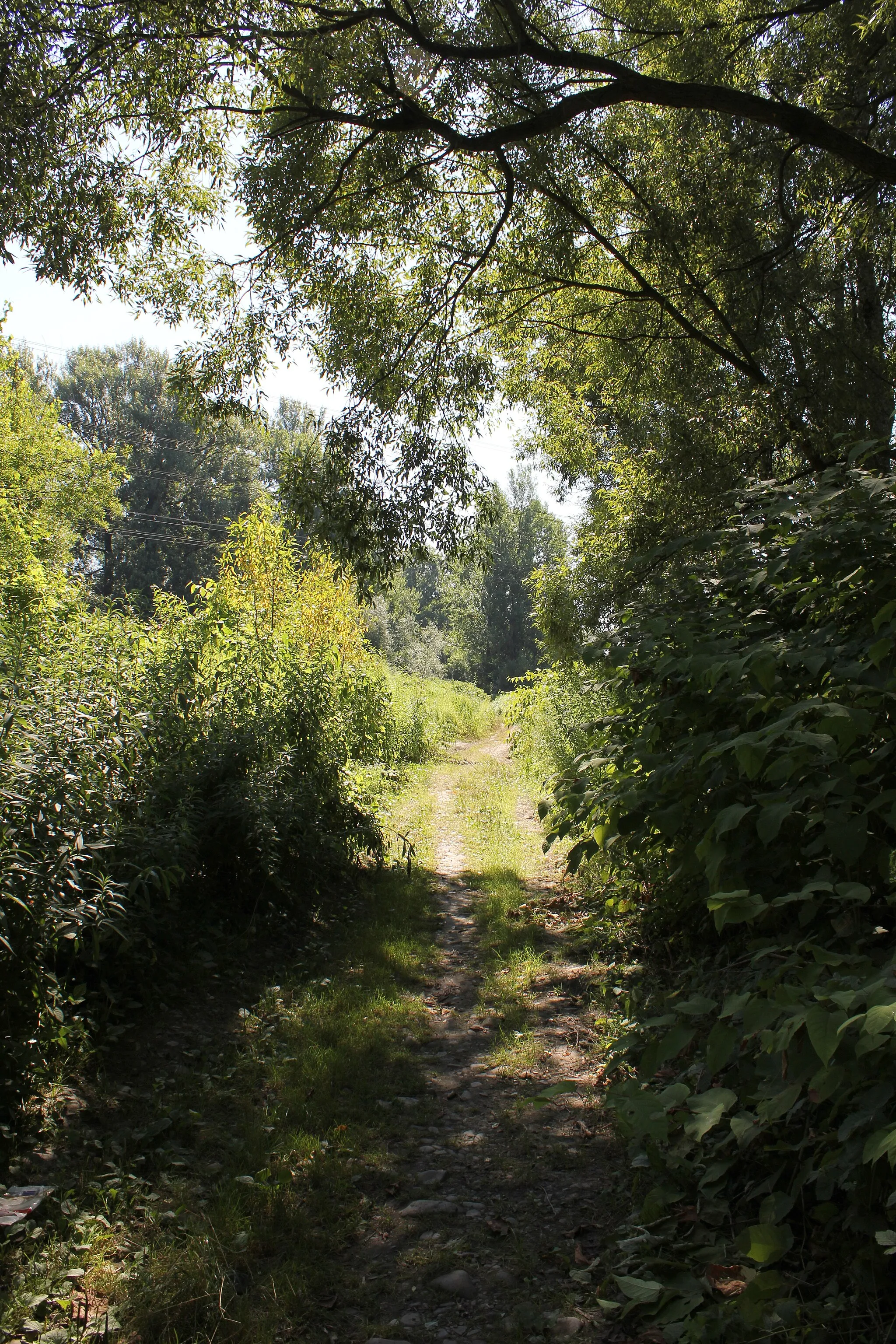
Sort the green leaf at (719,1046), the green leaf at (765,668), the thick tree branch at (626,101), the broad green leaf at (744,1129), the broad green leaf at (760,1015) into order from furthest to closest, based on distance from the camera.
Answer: the thick tree branch at (626,101) → the green leaf at (765,668) → the broad green leaf at (744,1129) → the green leaf at (719,1046) → the broad green leaf at (760,1015)

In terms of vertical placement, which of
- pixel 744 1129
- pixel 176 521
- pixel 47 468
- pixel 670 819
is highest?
pixel 176 521

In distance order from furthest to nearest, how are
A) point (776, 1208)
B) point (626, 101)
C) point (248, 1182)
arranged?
point (626, 101) < point (248, 1182) < point (776, 1208)

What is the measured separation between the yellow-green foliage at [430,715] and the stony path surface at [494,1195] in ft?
35.6

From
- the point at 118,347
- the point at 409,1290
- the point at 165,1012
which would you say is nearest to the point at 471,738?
the point at 165,1012

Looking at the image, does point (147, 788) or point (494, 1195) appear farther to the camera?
point (147, 788)

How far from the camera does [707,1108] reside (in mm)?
1831

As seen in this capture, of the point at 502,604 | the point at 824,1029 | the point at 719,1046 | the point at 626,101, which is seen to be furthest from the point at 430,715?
the point at 502,604

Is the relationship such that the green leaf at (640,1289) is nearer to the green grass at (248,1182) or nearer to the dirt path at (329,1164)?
the dirt path at (329,1164)

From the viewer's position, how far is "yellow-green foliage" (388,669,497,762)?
707 inches

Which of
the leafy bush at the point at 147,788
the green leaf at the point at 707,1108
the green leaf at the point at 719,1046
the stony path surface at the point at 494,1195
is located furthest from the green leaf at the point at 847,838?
the leafy bush at the point at 147,788

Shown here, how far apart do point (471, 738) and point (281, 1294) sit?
2528 cm

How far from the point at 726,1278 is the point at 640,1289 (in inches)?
10.4

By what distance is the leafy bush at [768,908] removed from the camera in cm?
189

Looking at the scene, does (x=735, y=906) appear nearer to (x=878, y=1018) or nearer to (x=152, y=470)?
(x=878, y=1018)
